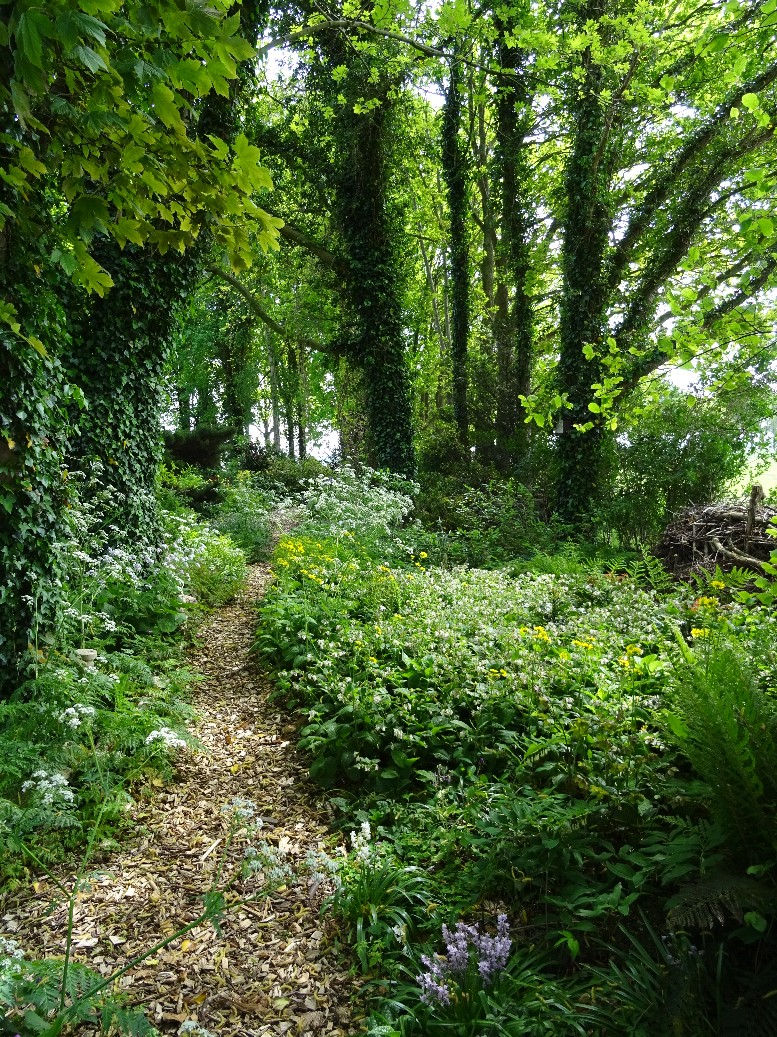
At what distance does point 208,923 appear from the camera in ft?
9.39

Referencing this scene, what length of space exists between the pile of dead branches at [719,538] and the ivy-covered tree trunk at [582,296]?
2478 millimetres

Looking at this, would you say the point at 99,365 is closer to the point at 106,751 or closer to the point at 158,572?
the point at 158,572

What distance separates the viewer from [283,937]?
273 centimetres

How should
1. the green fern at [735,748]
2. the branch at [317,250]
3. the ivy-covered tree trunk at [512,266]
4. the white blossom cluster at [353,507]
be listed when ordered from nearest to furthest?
the green fern at [735,748]
the white blossom cluster at [353,507]
the branch at [317,250]
the ivy-covered tree trunk at [512,266]

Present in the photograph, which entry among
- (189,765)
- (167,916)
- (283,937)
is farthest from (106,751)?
(283,937)

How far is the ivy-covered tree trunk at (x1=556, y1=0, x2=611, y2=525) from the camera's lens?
35.2 feet

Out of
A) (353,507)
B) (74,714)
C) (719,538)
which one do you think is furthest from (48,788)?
(719,538)

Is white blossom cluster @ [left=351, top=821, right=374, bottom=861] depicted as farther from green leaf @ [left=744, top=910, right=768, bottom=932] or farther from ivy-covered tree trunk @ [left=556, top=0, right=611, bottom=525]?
ivy-covered tree trunk @ [left=556, top=0, right=611, bottom=525]

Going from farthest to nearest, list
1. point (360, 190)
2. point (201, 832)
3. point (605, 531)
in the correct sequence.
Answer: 1. point (360, 190)
2. point (605, 531)
3. point (201, 832)

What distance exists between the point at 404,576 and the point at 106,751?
3709mm

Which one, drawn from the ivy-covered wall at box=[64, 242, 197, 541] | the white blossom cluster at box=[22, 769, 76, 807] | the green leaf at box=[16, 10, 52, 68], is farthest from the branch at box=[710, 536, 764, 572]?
the green leaf at box=[16, 10, 52, 68]

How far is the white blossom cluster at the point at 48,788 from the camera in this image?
2.74 metres

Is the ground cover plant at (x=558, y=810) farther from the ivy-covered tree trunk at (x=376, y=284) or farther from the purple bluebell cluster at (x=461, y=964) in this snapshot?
the ivy-covered tree trunk at (x=376, y=284)

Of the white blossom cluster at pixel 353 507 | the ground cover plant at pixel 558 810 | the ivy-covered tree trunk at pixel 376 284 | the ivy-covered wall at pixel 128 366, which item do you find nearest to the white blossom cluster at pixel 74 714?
the ground cover plant at pixel 558 810
